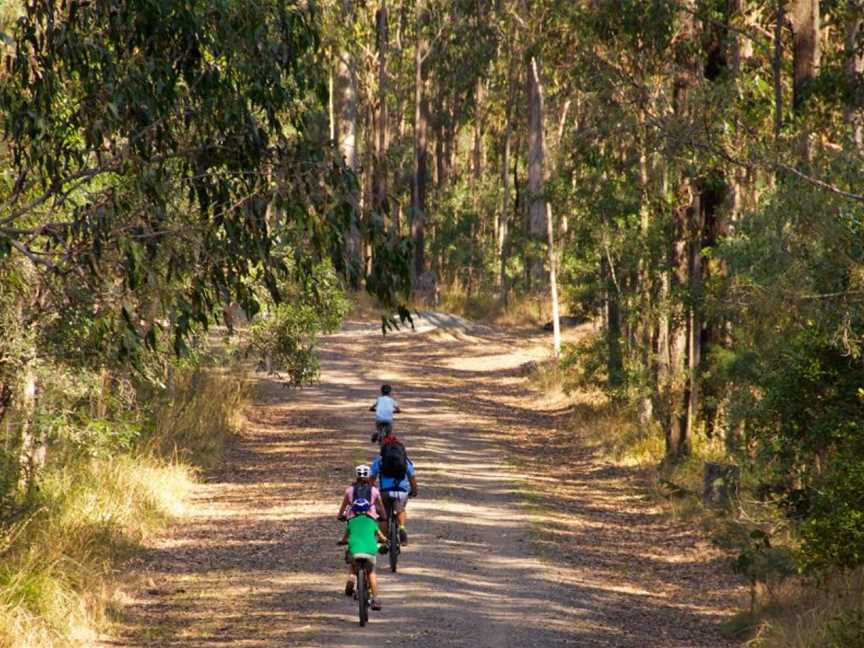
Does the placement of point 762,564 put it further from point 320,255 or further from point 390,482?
point 320,255

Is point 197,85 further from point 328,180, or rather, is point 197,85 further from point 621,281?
point 621,281

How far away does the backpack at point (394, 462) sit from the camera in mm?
13656

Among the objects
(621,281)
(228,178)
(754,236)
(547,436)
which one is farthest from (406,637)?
(547,436)

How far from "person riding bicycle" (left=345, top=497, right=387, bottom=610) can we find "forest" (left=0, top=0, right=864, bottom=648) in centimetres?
207

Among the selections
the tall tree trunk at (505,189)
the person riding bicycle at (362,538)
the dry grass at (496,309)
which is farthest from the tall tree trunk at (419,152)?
the person riding bicycle at (362,538)

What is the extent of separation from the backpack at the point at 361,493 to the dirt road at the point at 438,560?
3.62ft

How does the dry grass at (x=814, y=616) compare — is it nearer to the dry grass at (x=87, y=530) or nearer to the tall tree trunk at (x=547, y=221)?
the dry grass at (x=87, y=530)

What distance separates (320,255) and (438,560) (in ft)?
22.6

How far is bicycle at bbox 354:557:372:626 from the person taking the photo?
11570mm

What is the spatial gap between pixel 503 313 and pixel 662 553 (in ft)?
111

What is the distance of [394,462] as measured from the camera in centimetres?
1366

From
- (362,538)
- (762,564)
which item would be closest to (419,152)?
(762,564)

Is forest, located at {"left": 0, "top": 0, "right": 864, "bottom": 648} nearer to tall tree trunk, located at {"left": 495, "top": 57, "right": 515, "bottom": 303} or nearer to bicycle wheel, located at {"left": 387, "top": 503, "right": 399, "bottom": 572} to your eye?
bicycle wheel, located at {"left": 387, "top": 503, "right": 399, "bottom": 572}

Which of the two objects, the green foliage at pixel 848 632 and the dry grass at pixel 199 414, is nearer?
the green foliage at pixel 848 632
